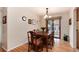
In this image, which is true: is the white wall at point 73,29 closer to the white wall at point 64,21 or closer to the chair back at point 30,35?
the white wall at point 64,21

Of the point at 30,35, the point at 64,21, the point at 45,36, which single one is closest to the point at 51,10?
the point at 64,21

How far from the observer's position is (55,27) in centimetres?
170

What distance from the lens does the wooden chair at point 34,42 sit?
5.33ft

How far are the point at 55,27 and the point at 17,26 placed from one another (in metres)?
0.70

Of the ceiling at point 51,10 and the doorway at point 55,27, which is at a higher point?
the ceiling at point 51,10

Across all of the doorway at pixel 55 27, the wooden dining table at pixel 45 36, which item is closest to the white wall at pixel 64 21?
the doorway at pixel 55 27

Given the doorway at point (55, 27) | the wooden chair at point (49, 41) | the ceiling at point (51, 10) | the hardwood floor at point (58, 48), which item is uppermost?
the ceiling at point (51, 10)

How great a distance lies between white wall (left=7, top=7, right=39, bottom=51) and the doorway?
0.22 m

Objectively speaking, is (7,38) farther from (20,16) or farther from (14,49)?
(20,16)

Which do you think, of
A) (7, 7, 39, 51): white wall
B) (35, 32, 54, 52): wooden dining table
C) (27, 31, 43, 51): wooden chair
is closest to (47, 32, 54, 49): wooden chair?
(35, 32, 54, 52): wooden dining table

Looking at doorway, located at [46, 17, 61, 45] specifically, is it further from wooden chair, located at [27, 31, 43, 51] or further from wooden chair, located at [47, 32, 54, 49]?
wooden chair, located at [27, 31, 43, 51]

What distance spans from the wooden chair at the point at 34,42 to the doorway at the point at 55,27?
9.8 inches

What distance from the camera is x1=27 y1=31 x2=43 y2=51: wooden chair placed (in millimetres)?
1624
